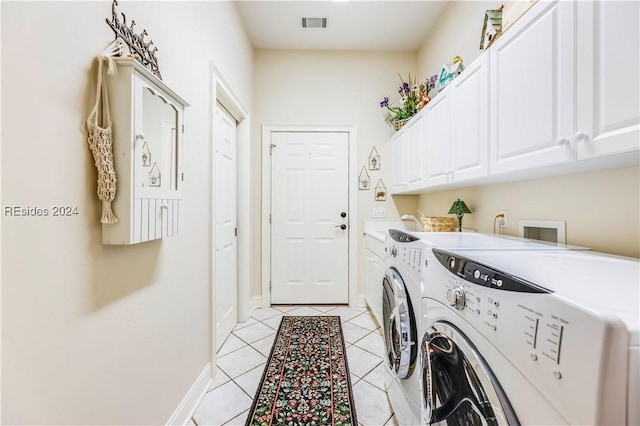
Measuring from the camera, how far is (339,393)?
1710 millimetres

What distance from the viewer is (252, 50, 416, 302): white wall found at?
3.13 m

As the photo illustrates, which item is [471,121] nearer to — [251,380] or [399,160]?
[399,160]

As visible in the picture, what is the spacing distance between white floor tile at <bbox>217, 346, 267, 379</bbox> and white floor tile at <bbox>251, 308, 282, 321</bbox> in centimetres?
63

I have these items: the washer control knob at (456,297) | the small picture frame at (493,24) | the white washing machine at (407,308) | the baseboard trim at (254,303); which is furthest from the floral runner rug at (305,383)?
the small picture frame at (493,24)

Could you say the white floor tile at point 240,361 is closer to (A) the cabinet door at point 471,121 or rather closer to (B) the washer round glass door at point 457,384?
(B) the washer round glass door at point 457,384

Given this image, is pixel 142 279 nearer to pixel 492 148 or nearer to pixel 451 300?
pixel 451 300

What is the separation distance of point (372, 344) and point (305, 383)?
0.73 metres

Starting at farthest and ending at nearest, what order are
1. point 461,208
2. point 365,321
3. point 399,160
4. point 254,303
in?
1. point 254,303
2. point 399,160
3. point 365,321
4. point 461,208

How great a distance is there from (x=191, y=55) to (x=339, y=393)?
2172mm

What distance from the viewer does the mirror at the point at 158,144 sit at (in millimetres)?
1001

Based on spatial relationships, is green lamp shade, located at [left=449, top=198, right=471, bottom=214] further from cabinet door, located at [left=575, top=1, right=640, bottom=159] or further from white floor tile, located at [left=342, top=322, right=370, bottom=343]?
white floor tile, located at [left=342, top=322, right=370, bottom=343]

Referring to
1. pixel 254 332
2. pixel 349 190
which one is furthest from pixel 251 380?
pixel 349 190

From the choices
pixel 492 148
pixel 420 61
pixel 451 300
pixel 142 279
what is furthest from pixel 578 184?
pixel 420 61

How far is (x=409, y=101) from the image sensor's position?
2.72 metres
